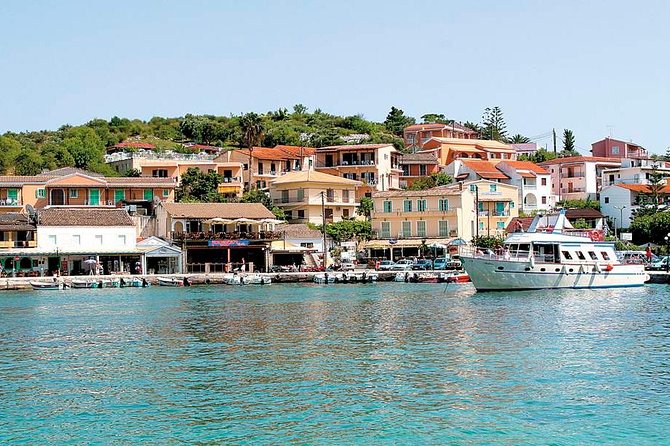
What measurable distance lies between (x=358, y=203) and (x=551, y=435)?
244 feet

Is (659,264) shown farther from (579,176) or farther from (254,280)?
(579,176)

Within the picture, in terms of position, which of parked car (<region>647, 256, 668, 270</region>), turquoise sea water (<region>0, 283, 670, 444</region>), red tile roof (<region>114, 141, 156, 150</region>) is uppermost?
red tile roof (<region>114, 141, 156, 150</region>)

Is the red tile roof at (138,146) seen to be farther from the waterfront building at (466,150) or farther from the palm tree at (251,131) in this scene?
the waterfront building at (466,150)

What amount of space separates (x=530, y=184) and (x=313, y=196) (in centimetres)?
2536

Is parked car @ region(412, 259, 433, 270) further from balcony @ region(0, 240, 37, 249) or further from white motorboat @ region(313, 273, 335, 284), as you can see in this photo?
balcony @ region(0, 240, 37, 249)

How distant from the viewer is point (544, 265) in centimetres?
5556

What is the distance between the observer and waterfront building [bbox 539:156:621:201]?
104938 mm

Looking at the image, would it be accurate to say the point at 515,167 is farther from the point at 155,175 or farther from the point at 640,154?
the point at 155,175

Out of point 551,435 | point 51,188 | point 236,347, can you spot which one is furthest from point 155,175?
point 551,435

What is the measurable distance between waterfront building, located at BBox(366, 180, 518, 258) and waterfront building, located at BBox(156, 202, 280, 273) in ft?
35.9

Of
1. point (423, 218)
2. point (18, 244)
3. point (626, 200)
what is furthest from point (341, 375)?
point (626, 200)

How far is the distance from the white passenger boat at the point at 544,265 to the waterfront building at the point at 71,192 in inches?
1470

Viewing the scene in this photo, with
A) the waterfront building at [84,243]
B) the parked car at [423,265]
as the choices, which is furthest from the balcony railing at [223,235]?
the parked car at [423,265]

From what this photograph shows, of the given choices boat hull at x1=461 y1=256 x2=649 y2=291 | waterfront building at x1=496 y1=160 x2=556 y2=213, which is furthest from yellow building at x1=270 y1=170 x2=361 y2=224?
boat hull at x1=461 y1=256 x2=649 y2=291
